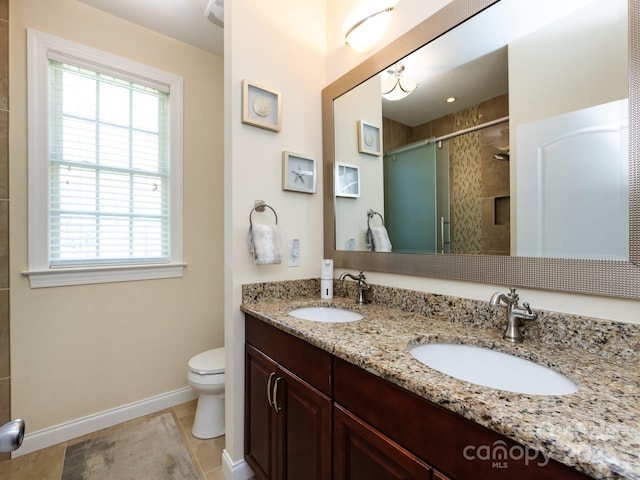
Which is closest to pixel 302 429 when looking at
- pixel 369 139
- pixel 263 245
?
pixel 263 245

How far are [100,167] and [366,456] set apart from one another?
2194 mm

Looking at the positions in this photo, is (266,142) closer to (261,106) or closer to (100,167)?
(261,106)

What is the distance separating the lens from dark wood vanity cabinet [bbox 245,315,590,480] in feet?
1.79

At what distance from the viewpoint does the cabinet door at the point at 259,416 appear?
1.22m

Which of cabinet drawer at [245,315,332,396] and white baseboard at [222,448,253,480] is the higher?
cabinet drawer at [245,315,332,396]

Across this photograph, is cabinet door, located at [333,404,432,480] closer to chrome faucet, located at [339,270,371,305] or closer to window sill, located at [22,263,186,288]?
chrome faucet, located at [339,270,371,305]

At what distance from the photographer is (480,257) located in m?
1.07

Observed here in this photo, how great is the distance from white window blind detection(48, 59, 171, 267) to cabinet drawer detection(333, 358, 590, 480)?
72.2 inches

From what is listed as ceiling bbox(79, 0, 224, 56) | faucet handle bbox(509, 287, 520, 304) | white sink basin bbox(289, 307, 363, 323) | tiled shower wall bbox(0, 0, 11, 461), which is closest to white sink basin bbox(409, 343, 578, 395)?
faucet handle bbox(509, 287, 520, 304)

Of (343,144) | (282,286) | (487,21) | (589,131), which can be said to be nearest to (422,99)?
(487,21)

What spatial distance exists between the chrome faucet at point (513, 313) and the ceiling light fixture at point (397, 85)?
3.24 feet

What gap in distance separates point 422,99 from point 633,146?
0.76 meters

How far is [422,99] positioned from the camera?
1309 millimetres

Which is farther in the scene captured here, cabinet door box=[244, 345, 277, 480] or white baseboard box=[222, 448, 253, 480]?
white baseboard box=[222, 448, 253, 480]
